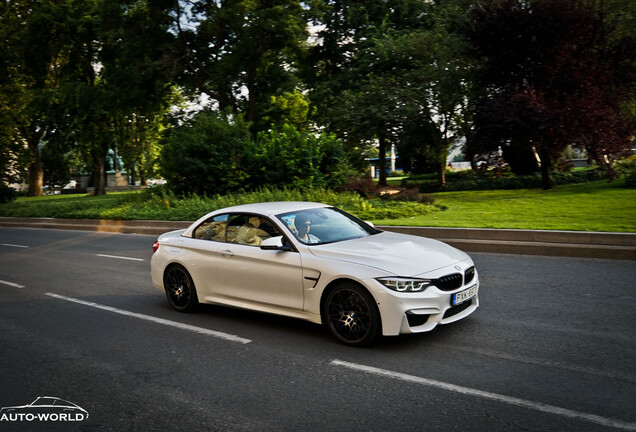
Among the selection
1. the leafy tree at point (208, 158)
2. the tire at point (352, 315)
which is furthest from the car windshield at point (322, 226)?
the leafy tree at point (208, 158)

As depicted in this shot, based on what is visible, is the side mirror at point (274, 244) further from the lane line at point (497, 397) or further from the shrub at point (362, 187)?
the shrub at point (362, 187)

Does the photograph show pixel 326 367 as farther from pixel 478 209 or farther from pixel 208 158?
pixel 208 158

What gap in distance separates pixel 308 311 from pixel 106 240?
13710 mm

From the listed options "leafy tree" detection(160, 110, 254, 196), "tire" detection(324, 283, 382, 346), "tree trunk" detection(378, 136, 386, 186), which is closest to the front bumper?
"tire" detection(324, 283, 382, 346)

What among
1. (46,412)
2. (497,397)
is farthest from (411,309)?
(46,412)

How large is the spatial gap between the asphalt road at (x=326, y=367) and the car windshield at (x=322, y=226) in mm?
1086

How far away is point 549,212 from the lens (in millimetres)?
14602

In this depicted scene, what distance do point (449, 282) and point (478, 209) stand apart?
40.0 ft

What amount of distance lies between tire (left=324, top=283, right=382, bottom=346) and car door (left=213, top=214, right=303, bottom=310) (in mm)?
445

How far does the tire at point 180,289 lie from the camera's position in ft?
23.1

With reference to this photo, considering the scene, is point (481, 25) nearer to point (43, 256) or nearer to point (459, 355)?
point (43, 256)

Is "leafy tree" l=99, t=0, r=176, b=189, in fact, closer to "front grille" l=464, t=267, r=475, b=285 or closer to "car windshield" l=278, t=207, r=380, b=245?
"car windshield" l=278, t=207, r=380, b=245

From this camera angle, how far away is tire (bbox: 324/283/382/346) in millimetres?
5195

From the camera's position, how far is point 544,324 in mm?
5973
